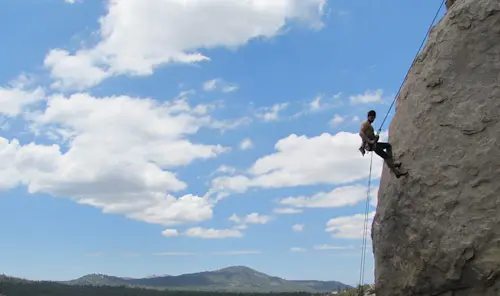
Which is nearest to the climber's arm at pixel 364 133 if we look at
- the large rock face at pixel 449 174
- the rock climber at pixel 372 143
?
the rock climber at pixel 372 143

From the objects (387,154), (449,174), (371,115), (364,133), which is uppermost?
(371,115)

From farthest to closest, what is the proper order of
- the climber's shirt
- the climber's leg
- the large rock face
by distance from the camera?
the climber's shirt → the climber's leg → the large rock face

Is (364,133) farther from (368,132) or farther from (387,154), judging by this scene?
(387,154)

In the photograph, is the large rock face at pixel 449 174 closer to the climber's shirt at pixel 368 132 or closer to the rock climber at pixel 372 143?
the rock climber at pixel 372 143

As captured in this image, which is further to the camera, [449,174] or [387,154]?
[387,154]

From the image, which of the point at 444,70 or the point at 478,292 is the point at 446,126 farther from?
the point at 478,292

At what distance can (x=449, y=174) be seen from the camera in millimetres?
15453

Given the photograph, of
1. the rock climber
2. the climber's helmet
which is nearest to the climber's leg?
the rock climber

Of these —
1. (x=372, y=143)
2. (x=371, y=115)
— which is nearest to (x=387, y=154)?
(x=372, y=143)

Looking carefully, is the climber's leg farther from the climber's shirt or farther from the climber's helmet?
the climber's helmet

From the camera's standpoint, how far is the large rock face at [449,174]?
1458 cm

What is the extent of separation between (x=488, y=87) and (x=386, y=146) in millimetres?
3516

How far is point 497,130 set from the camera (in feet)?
49.2

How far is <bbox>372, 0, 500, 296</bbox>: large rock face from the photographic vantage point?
14.6m
